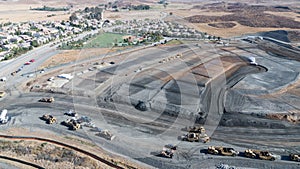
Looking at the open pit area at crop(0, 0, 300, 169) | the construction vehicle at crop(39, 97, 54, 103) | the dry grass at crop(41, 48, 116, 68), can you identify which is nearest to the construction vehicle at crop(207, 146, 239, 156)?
the open pit area at crop(0, 0, 300, 169)

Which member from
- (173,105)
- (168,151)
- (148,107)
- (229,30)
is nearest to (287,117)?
(173,105)

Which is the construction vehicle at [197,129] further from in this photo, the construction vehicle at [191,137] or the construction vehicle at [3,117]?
the construction vehicle at [3,117]

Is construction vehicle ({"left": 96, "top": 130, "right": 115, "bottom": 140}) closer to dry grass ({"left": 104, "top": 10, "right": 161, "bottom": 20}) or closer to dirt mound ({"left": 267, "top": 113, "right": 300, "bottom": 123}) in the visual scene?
dirt mound ({"left": 267, "top": 113, "right": 300, "bottom": 123})

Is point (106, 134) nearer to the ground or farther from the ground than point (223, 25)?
nearer to the ground

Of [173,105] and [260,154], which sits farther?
[173,105]

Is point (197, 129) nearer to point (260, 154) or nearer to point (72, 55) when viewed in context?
point (260, 154)

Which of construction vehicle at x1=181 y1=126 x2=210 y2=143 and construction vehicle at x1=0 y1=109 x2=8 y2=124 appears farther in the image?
construction vehicle at x1=0 y1=109 x2=8 y2=124

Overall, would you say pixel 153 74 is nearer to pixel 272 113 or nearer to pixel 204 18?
pixel 272 113
